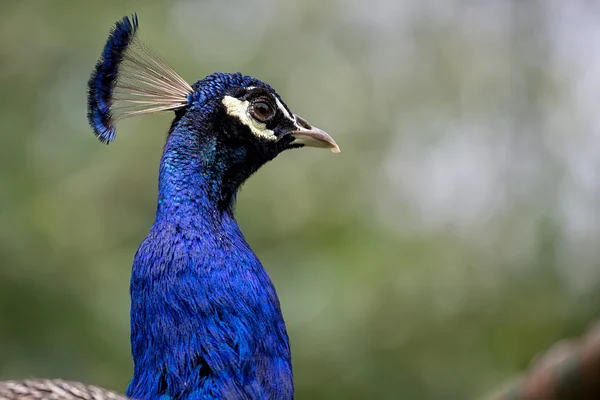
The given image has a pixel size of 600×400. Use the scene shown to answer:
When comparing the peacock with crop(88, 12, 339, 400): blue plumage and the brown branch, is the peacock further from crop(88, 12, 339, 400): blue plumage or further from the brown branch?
the brown branch

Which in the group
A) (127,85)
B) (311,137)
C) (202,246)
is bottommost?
(202,246)

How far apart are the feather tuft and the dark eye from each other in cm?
15

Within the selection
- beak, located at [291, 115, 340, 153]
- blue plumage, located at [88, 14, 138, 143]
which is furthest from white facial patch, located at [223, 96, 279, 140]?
blue plumage, located at [88, 14, 138, 143]

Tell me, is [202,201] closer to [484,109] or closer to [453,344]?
[453,344]

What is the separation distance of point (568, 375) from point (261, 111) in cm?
125

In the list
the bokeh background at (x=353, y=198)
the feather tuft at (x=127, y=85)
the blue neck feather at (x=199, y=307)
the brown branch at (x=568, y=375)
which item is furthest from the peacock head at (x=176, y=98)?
the bokeh background at (x=353, y=198)

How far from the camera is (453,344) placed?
421cm

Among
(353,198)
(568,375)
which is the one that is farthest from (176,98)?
(353,198)

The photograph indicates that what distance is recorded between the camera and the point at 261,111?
185 cm

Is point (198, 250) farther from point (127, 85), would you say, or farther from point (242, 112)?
point (127, 85)

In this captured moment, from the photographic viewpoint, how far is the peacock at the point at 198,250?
142 centimetres

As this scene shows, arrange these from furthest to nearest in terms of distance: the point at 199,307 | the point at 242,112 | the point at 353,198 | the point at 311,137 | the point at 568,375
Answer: the point at 353,198 → the point at 311,137 → the point at 242,112 → the point at 199,307 → the point at 568,375

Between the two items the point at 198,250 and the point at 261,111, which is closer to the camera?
the point at 198,250

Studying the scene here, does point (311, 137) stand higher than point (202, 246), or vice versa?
point (311, 137)
